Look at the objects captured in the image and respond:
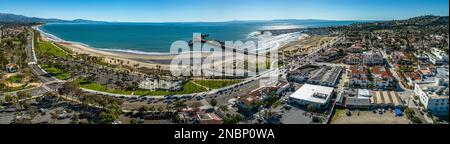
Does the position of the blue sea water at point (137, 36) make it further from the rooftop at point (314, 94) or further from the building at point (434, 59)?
the building at point (434, 59)

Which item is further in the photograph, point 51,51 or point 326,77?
point 51,51

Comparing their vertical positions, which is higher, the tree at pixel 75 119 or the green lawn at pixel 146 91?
the green lawn at pixel 146 91

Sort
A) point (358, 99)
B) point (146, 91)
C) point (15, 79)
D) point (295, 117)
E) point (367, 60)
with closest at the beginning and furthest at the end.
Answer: point (295, 117), point (358, 99), point (146, 91), point (15, 79), point (367, 60)

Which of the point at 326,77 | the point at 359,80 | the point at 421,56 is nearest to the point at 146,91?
the point at 326,77

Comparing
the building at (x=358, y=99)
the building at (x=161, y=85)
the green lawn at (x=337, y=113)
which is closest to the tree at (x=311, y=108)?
the green lawn at (x=337, y=113)


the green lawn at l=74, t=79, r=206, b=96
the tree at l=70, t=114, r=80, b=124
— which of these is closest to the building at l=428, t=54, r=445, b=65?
the green lawn at l=74, t=79, r=206, b=96

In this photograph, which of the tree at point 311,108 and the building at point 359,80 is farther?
the building at point 359,80

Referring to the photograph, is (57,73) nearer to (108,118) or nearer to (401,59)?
(108,118)
